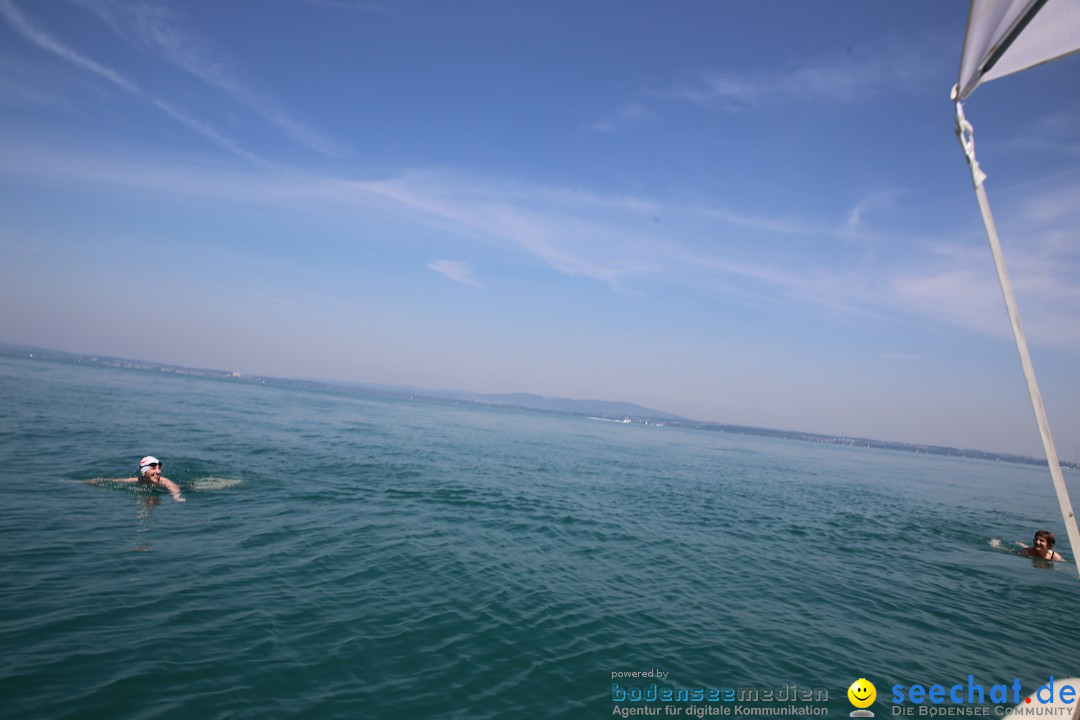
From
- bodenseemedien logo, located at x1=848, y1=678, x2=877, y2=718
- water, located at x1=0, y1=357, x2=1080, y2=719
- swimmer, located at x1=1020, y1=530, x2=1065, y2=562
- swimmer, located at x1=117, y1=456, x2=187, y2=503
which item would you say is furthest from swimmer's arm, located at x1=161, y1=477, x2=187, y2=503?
swimmer, located at x1=1020, y1=530, x2=1065, y2=562

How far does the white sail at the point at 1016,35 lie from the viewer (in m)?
3.24

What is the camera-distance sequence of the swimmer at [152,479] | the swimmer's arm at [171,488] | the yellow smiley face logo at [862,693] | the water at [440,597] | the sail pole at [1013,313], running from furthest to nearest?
the swimmer's arm at [171,488] → the swimmer at [152,479] → the yellow smiley face logo at [862,693] → the water at [440,597] → the sail pole at [1013,313]

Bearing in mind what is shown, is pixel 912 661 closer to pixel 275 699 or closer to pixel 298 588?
pixel 275 699

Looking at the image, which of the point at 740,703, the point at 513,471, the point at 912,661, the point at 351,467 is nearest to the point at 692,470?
the point at 513,471

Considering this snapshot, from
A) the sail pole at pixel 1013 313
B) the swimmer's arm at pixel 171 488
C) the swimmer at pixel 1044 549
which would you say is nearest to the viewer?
the sail pole at pixel 1013 313

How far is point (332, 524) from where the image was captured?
1684cm

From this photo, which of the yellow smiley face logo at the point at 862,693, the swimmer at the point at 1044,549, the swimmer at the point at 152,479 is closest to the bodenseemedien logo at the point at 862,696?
the yellow smiley face logo at the point at 862,693

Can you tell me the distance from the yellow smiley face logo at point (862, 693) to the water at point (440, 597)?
20 centimetres

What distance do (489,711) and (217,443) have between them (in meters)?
31.5

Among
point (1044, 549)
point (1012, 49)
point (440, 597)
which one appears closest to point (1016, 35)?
point (1012, 49)

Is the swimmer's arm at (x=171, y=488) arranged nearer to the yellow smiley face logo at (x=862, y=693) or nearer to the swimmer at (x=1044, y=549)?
the yellow smiley face logo at (x=862, y=693)

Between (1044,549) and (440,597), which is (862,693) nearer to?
(440,597)

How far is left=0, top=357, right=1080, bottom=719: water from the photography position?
8.07m

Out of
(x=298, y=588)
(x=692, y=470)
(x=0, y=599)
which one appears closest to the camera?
(x=0, y=599)
